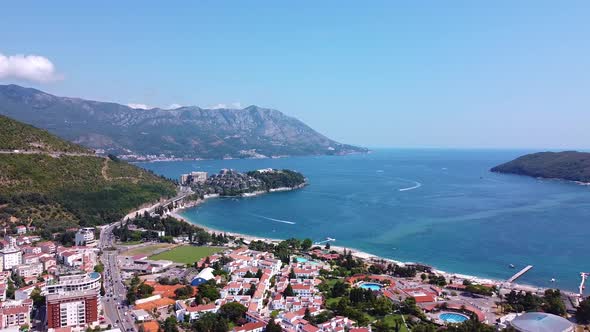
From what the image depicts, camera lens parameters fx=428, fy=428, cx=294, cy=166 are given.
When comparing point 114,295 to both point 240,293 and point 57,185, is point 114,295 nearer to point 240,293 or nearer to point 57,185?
point 240,293

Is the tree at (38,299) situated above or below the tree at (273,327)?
below

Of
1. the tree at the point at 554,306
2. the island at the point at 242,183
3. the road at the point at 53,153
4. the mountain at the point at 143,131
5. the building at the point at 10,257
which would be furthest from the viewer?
the mountain at the point at 143,131

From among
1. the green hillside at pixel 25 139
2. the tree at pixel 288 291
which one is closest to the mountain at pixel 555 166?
the tree at pixel 288 291

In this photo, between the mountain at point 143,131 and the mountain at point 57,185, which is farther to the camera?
the mountain at point 143,131

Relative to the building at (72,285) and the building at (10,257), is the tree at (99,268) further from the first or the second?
the building at (72,285)

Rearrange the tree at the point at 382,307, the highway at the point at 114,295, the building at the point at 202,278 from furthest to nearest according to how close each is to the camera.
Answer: the building at the point at 202,278, the tree at the point at 382,307, the highway at the point at 114,295

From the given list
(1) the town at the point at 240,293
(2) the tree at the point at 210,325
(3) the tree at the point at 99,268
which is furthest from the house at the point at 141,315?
(3) the tree at the point at 99,268

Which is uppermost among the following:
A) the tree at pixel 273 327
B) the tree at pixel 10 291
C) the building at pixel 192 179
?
the building at pixel 192 179
